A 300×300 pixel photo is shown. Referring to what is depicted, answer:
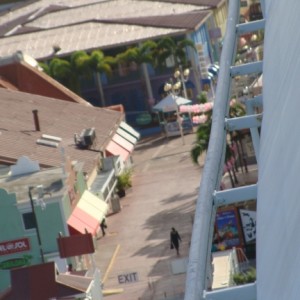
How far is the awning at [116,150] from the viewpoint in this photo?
60.4 meters

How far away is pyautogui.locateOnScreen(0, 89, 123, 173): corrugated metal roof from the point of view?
53625 millimetres

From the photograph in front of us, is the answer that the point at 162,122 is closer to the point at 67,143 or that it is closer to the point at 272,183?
the point at 67,143

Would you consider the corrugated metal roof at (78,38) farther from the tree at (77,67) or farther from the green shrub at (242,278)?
the green shrub at (242,278)

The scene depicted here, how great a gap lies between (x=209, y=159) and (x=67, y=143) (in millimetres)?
46615

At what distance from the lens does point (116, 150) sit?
6119 centimetres

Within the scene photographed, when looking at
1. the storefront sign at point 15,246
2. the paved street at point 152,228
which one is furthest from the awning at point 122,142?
the storefront sign at point 15,246

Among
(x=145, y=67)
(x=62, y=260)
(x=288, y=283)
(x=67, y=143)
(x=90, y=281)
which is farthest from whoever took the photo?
(x=145, y=67)

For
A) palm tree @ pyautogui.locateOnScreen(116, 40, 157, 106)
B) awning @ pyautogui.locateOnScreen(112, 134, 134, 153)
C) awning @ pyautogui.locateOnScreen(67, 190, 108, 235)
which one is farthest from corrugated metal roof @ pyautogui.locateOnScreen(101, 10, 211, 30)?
awning @ pyautogui.locateOnScreen(67, 190, 108, 235)

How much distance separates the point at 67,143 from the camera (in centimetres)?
5662

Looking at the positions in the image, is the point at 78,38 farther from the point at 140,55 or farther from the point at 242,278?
the point at 242,278

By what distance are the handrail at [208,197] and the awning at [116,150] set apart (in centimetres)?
4702

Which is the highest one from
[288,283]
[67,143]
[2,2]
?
[2,2]

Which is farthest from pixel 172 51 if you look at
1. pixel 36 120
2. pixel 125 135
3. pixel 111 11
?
pixel 36 120

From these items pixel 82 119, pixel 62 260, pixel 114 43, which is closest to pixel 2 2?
pixel 114 43
